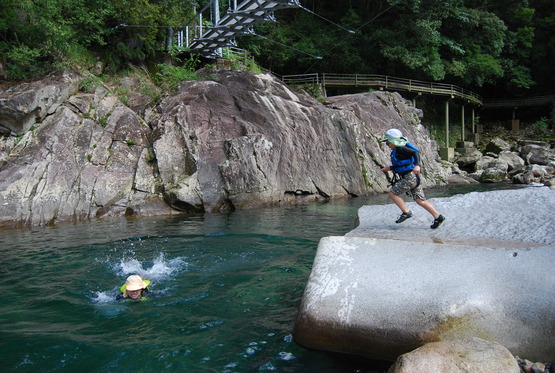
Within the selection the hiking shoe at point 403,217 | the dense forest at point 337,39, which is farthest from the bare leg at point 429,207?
the dense forest at point 337,39

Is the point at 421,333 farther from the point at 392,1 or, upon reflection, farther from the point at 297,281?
the point at 392,1

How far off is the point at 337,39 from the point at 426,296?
2802 cm

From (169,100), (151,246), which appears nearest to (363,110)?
(169,100)

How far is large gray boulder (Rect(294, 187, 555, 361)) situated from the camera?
330cm

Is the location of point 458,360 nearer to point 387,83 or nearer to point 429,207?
point 429,207

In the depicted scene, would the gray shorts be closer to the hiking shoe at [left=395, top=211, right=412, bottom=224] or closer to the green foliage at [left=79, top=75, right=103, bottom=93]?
the hiking shoe at [left=395, top=211, right=412, bottom=224]

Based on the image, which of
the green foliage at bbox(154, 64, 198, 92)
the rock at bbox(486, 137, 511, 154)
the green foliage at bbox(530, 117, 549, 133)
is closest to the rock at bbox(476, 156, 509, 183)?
the rock at bbox(486, 137, 511, 154)

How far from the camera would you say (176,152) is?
45.4ft

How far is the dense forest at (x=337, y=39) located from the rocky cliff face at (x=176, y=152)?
224cm

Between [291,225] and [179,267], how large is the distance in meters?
4.22

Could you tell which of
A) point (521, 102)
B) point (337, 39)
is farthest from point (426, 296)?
point (521, 102)

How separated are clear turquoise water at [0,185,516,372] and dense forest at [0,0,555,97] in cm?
838

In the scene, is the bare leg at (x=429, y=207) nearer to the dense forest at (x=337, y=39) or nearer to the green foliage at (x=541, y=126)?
the dense forest at (x=337, y=39)

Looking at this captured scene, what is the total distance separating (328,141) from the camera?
17031 millimetres
